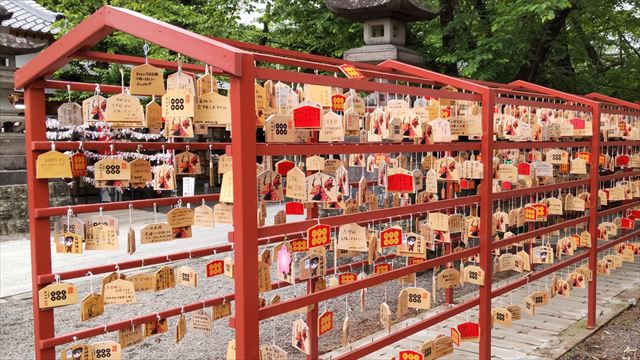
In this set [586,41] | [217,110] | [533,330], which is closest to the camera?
[217,110]

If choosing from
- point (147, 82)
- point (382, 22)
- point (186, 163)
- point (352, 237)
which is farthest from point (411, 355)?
point (382, 22)

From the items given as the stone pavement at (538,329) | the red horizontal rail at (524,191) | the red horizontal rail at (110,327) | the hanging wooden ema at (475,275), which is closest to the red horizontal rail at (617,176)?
the red horizontal rail at (524,191)

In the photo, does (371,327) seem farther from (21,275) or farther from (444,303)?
(21,275)

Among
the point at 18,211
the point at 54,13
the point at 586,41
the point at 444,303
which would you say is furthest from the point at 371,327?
the point at 54,13

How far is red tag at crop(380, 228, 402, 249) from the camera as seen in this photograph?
319 cm

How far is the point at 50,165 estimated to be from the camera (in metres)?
2.94

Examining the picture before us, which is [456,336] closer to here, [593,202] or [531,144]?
[531,144]

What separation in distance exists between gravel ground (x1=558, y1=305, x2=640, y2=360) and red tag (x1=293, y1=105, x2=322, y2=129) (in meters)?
3.52

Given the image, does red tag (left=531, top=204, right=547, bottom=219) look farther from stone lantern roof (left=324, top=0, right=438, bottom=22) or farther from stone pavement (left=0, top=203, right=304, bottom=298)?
stone pavement (left=0, top=203, right=304, bottom=298)

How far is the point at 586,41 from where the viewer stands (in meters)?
10.2

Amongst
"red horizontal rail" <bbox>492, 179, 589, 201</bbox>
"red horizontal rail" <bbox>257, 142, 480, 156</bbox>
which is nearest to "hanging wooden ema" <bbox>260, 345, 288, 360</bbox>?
"red horizontal rail" <bbox>257, 142, 480, 156</bbox>

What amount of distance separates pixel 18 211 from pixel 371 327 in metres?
9.92

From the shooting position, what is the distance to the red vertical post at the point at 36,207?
2973 millimetres

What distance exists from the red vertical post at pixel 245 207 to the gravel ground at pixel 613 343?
3.58 m
